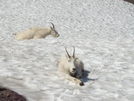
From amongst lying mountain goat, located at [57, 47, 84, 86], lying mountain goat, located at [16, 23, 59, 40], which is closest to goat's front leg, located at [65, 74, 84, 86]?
lying mountain goat, located at [57, 47, 84, 86]

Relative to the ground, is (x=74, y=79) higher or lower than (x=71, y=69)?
lower

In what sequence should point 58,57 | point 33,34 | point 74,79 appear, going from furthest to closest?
point 33,34 → point 58,57 → point 74,79

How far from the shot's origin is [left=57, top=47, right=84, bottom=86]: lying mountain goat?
9.39m

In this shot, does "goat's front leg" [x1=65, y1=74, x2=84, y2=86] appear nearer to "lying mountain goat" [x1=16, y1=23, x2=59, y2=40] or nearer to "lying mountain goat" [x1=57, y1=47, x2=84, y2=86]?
"lying mountain goat" [x1=57, y1=47, x2=84, y2=86]

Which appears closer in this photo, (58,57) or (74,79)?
(74,79)

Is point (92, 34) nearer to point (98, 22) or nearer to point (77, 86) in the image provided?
point (98, 22)

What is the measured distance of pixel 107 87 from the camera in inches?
364

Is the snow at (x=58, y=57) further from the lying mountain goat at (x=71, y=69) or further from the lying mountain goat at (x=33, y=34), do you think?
the lying mountain goat at (x=33, y=34)

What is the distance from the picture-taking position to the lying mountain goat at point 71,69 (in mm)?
9391

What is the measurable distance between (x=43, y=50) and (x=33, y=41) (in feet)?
6.63

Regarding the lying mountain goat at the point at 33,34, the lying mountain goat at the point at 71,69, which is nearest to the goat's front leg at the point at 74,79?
the lying mountain goat at the point at 71,69

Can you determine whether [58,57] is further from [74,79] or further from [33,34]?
[33,34]

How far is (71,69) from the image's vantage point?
9.40 metres

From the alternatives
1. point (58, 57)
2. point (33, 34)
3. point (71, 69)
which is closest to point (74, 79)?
point (71, 69)
